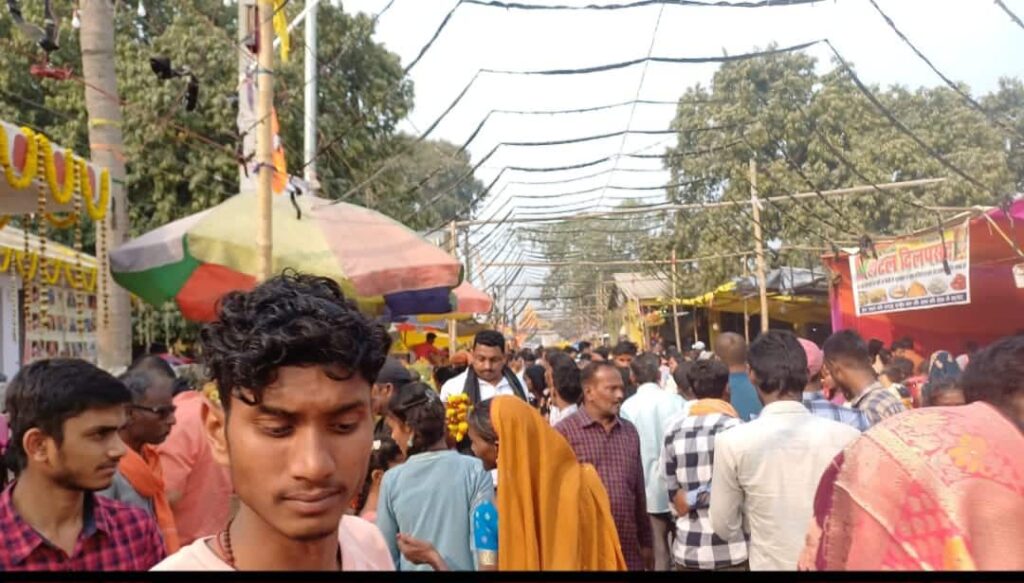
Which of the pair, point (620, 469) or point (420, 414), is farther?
point (620, 469)

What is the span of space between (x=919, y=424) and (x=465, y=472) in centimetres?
220

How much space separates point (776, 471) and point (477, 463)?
1095mm

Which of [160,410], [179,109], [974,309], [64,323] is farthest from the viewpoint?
[179,109]

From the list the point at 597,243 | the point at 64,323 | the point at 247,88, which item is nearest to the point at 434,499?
the point at 247,88

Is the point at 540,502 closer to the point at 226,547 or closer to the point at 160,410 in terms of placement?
the point at 160,410

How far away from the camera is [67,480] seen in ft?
8.05

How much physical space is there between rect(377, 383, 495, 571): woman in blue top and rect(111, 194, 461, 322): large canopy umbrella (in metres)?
1.83

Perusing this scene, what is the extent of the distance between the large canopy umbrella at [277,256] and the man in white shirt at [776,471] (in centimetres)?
238

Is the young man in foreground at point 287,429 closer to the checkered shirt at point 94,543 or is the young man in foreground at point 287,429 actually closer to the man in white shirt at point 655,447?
the checkered shirt at point 94,543

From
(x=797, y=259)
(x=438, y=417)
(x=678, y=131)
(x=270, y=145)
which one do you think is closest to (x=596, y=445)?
(x=438, y=417)

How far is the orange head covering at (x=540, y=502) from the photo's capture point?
334cm

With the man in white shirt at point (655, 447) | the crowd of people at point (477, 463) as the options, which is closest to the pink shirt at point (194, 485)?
the crowd of people at point (477, 463)

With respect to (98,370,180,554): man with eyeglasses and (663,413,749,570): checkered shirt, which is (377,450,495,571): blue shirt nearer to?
(98,370,180,554): man with eyeglasses

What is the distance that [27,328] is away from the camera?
952 cm
